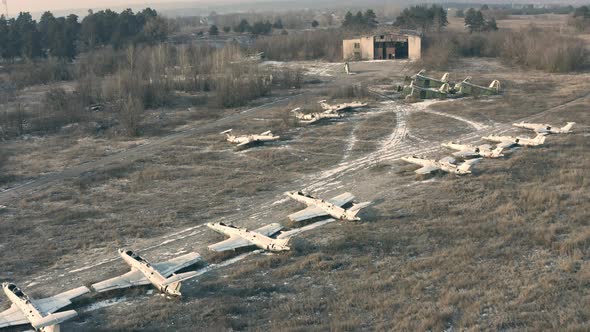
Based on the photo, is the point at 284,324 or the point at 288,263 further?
the point at 288,263

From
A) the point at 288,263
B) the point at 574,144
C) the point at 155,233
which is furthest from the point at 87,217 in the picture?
the point at 574,144

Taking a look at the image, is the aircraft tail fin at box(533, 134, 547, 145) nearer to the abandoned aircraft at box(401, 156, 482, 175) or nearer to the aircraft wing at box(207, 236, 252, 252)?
the abandoned aircraft at box(401, 156, 482, 175)

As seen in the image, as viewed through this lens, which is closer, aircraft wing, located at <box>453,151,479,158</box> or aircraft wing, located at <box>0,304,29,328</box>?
aircraft wing, located at <box>0,304,29,328</box>

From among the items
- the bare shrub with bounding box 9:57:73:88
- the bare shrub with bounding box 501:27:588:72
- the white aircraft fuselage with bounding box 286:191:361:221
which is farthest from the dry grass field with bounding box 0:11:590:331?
the bare shrub with bounding box 9:57:73:88

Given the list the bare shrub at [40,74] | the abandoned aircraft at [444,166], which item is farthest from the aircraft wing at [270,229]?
the bare shrub at [40,74]

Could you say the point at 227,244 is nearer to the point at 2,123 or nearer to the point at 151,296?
the point at 151,296

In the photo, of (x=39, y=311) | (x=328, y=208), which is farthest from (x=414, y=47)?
(x=39, y=311)

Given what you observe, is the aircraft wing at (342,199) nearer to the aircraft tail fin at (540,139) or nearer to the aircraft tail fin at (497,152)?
the aircraft tail fin at (497,152)
